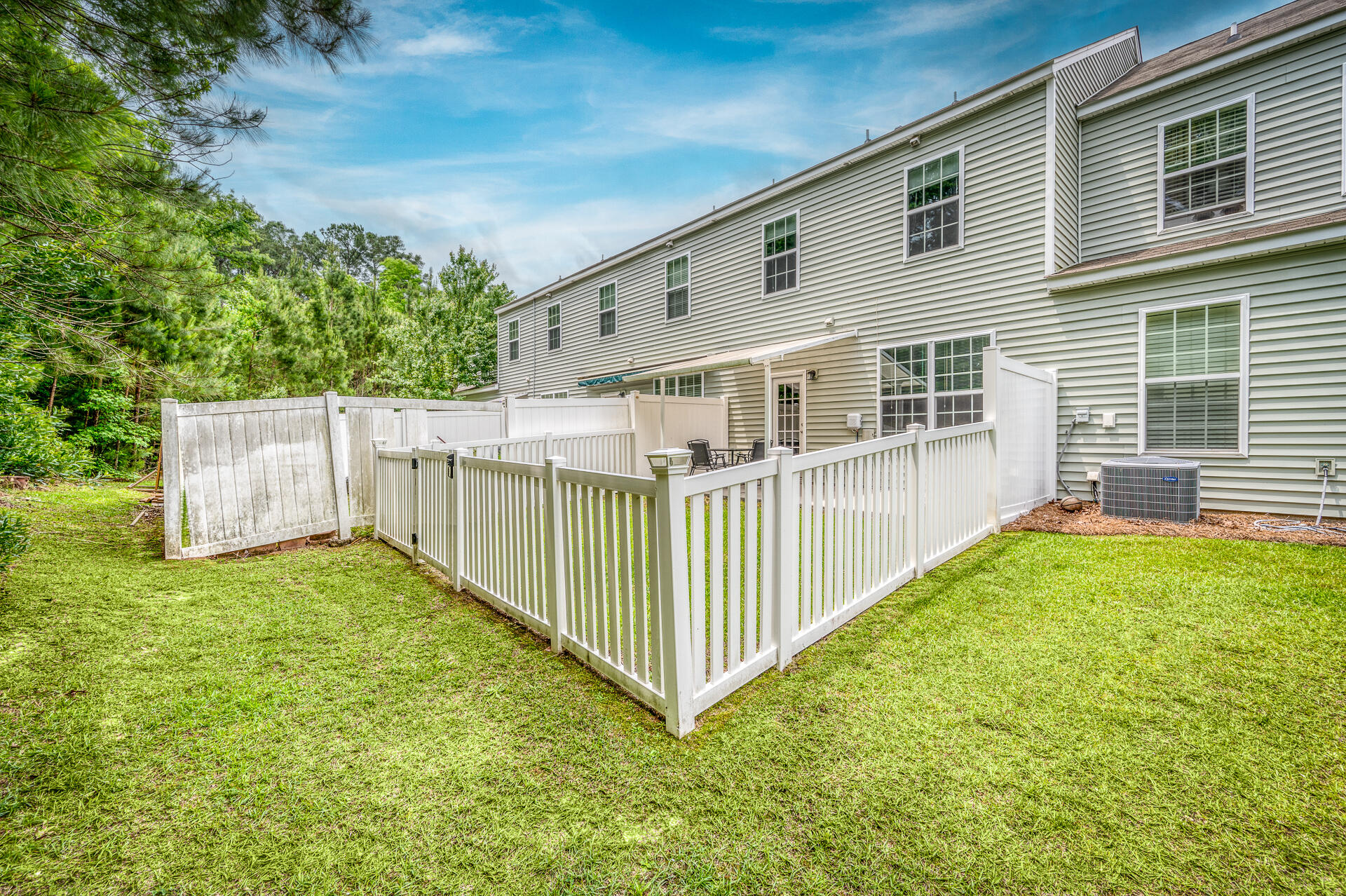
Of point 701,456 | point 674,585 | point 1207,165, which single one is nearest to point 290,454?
point 674,585

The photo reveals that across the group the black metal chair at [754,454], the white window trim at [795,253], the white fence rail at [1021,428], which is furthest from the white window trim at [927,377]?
the white window trim at [795,253]

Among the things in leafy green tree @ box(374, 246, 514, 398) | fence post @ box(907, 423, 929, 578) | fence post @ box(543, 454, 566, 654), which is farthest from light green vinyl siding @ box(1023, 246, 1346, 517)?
leafy green tree @ box(374, 246, 514, 398)

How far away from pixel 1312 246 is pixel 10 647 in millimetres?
10816

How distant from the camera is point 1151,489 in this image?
5.62m

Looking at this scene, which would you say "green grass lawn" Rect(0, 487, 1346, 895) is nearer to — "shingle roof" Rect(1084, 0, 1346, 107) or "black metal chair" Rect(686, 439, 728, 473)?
"black metal chair" Rect(686, 439, 728, 473)

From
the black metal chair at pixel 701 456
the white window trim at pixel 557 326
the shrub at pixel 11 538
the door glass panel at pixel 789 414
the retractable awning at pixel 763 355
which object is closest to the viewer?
the shrub at pixel 11 538

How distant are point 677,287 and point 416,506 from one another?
8.88m

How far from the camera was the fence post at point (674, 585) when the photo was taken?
2.13m

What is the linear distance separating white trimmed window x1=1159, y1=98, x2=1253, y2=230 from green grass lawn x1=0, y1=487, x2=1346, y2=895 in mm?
5279

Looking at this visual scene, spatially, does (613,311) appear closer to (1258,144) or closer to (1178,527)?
(1258,144)

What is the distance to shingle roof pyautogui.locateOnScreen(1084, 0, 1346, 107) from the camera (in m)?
6.06

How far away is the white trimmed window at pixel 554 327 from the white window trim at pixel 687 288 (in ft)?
15.2

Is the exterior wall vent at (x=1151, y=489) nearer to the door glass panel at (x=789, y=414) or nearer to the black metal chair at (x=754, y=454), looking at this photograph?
the black metal chair at (x=754, y=454)

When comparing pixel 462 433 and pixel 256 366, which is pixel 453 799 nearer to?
pixel 462 433
